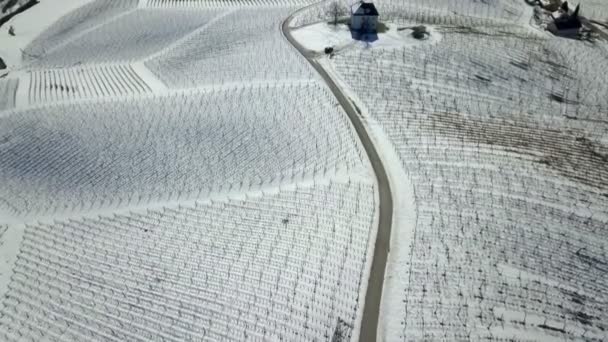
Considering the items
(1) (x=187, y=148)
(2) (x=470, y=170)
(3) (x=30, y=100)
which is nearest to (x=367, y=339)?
(2) (x=470, y=170)

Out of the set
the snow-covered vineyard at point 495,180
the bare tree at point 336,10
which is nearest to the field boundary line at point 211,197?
the snow-covered vineyard at point 495,180

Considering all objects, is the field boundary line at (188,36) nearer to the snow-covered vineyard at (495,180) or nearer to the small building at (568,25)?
the snow-covered vineyard at (495,180)

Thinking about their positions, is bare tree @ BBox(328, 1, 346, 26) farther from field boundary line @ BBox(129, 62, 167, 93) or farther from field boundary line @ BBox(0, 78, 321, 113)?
field boundary line @ BBox(129, 62, 167, 93)

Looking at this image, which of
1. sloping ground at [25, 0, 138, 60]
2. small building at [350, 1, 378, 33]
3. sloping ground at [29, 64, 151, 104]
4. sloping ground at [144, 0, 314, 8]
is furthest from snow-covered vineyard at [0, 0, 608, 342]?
sloping ground at [144, 0, 314, 8]

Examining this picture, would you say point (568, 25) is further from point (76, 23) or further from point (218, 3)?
point (76, 23)

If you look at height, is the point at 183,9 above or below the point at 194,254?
above

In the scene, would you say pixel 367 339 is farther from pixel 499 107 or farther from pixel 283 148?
pixel 499 107
